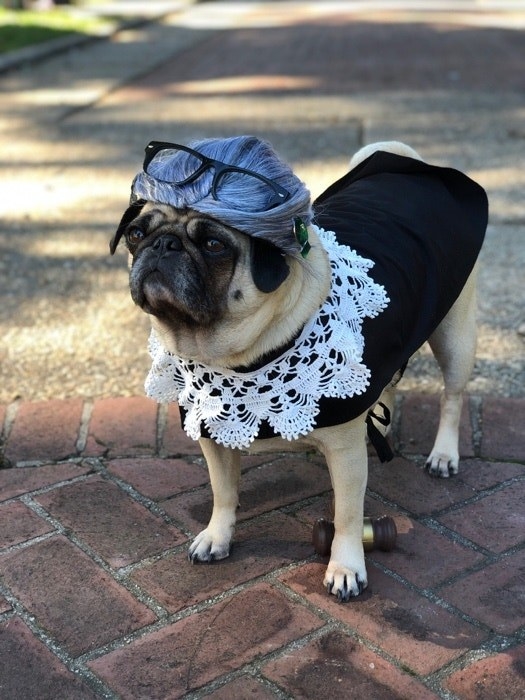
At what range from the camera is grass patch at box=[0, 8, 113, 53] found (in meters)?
14.6

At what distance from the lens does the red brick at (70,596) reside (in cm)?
238

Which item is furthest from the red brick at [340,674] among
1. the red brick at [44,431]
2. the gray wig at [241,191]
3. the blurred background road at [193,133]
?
the blurred background road at [193,133]

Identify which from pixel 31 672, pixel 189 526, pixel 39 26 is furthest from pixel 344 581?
pixel 39 26

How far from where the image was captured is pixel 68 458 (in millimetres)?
3229

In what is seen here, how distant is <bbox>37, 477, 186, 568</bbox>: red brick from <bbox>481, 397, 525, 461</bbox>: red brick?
1.19 metres

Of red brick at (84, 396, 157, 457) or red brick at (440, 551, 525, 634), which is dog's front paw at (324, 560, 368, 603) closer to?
red brick at (440, 551, 525, 634)

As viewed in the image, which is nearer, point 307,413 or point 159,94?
point 307,413

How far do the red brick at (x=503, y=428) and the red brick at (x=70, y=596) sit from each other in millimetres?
1430

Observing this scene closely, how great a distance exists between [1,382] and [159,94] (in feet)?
24.4

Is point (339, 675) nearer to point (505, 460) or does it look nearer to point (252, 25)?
point (505, 460)

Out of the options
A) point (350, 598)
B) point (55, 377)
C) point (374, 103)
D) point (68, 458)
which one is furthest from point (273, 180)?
point (374, 103)

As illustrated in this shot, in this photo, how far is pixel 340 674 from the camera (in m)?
2.21

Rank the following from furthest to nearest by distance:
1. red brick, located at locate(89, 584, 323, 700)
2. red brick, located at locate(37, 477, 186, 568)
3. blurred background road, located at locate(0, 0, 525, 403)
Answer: blurred background road, located at locate(0, 0, 525, 403) < red brick, located at locate(37, 477, 186, 568) < red brick, located at locate(89, 584, 323, 700)

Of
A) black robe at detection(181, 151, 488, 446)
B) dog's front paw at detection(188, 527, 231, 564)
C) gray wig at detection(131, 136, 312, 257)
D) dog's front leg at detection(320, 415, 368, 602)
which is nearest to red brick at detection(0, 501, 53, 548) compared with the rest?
dog's front paw at detection(188, 527, 231, 564)
